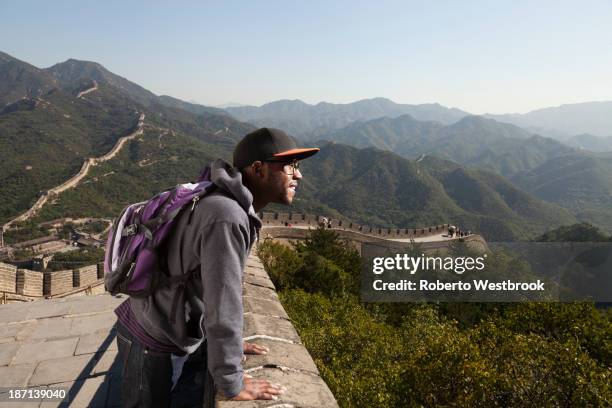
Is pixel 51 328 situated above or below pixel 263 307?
below

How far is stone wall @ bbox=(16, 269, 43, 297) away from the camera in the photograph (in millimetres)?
7707

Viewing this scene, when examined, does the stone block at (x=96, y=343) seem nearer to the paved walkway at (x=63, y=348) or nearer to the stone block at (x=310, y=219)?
the paved walkway at (x=63, y=348)

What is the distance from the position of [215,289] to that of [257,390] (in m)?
0.55

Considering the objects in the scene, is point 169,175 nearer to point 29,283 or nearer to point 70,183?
point 70,183

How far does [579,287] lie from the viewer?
3738 centimetres

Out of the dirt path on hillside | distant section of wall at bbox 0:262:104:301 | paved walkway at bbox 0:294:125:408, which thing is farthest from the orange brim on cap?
the dirt path on hillside

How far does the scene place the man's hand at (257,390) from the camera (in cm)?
175

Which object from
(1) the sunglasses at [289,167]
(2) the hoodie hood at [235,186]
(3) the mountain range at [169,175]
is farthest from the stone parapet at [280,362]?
(3) the mountain range at [169,175]

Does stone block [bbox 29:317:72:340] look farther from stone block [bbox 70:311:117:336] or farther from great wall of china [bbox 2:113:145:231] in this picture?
great wall of china [bbox 2:113:145:231]

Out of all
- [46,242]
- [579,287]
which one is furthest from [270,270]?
[46,242]

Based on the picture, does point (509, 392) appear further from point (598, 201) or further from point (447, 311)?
point (598, 201)

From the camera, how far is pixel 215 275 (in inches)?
61.2

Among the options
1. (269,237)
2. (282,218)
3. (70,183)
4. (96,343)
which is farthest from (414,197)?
(96,343)

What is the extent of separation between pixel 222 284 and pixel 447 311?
13002mm
